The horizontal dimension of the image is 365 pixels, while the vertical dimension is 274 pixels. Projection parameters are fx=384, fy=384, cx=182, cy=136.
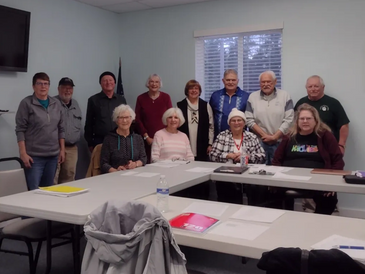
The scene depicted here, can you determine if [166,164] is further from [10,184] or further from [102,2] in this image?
[102,2]

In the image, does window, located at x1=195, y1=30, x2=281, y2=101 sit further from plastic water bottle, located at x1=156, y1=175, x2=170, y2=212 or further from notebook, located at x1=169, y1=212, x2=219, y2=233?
notebook, located at x1=169, y1=212, x2=219, y2=233

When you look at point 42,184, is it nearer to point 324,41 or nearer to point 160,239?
point 160,239

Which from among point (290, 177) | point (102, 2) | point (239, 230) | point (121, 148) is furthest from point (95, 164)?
point (102, 2)

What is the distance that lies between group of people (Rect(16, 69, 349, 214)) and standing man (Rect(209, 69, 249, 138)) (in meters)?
0.01

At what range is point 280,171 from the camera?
10.3 ft

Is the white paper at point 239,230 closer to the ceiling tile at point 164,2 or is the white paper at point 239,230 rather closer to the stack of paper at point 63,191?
the stack of paper at point 63,191

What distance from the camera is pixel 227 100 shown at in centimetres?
442

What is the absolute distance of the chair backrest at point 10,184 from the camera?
2.69 meters

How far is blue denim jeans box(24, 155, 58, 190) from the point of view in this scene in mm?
Result: 3768

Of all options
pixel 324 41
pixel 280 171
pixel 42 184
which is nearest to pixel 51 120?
pixel 42 184

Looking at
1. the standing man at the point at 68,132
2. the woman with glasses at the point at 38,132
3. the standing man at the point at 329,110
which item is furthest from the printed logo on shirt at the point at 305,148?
the standing man at the point at 68,132

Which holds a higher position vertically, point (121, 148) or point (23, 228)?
point (121, 148)

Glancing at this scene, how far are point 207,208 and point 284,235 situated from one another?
0.55m

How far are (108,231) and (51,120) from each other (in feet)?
8.96
